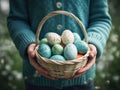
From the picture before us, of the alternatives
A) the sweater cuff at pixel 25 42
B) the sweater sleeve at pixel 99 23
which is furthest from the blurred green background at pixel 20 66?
the sweater cuff at pixel 25 42

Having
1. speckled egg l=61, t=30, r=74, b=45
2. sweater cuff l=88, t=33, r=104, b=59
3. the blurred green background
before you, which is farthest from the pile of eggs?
the blurred green background

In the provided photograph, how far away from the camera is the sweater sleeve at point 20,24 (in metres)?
2.38

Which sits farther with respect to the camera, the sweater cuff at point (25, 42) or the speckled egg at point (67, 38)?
the sweater cuff at point (25, 42)

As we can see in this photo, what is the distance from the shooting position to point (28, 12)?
8.10 feet

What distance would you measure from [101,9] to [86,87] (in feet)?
1.40

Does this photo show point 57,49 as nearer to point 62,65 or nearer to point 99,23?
point 62,65

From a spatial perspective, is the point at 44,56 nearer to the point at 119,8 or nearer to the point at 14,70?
the point at 14,70

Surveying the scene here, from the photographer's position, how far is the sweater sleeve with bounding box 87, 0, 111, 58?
7.76 feet

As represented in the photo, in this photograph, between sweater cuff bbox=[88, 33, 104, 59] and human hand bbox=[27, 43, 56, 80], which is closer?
human hand bbox=[27, 43, 56, 80]

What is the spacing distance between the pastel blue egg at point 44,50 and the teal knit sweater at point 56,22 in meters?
0.20

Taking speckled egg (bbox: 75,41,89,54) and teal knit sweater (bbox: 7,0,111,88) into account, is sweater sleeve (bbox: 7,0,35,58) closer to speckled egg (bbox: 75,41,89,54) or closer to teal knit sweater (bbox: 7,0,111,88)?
teal knit sweater (bbox: 7,0,111,88)

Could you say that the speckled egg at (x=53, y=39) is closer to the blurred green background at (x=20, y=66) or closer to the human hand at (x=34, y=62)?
the human hand at (x=34, y=62)

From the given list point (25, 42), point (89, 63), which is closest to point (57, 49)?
point (89, 63)

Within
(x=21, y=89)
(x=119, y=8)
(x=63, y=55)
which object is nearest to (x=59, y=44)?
(x=63, y=55)
